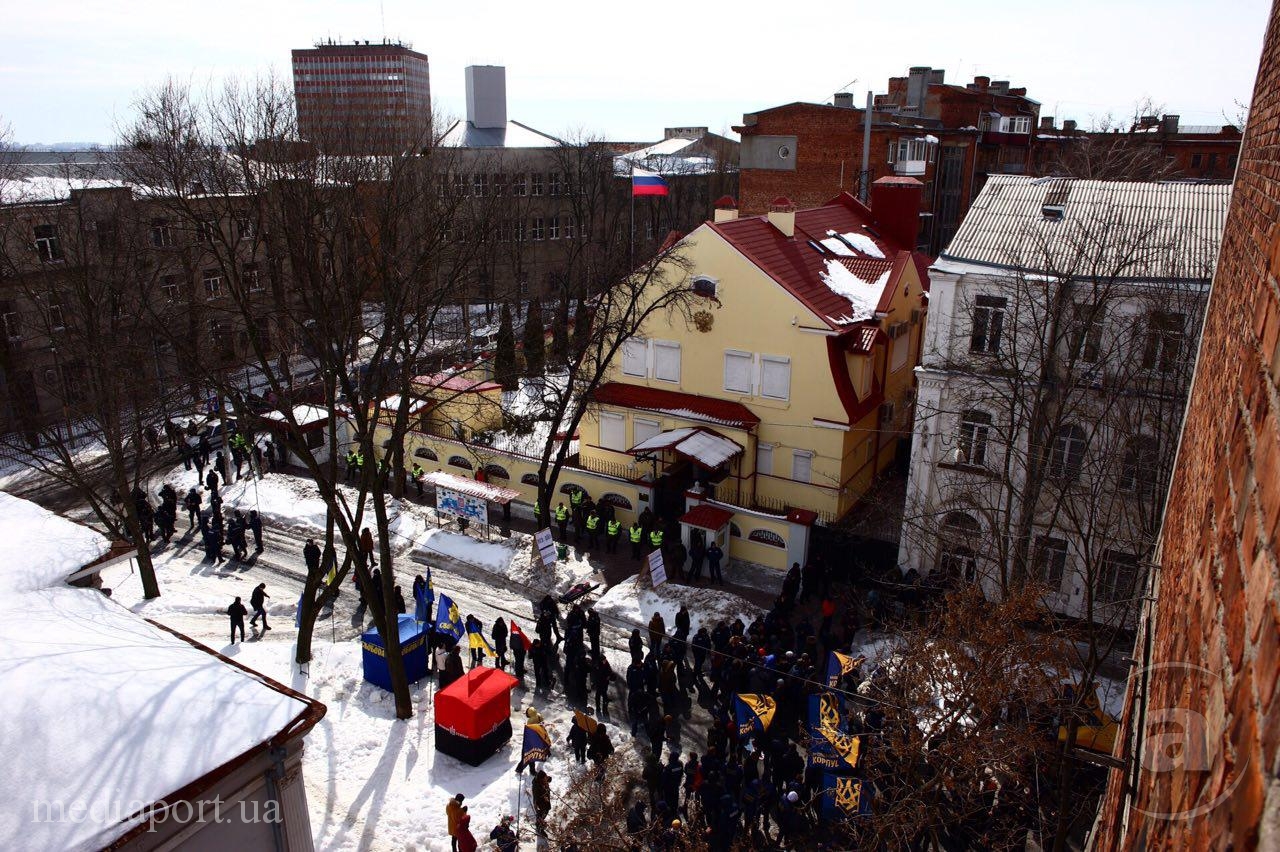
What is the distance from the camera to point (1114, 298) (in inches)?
647

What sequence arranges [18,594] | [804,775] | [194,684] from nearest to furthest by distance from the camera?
[194,684] < [18,594] < [804,775]

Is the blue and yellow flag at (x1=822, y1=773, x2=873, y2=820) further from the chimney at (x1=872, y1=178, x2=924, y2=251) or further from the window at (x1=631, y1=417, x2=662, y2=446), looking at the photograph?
the chimney at (x1=872, y1=178, x2=924, y2=251)

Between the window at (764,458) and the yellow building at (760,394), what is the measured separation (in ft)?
0.11

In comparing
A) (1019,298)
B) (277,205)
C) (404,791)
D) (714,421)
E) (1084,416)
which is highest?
(277,205)

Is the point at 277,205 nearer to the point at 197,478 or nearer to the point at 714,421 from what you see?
the point at 714,421

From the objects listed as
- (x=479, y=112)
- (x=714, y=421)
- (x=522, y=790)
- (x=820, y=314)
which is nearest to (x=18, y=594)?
(x=522, y=790)

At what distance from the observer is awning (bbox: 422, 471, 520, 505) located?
77.3 ft

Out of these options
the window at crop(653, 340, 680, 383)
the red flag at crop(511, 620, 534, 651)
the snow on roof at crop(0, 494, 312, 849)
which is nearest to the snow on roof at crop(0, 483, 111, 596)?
the snow on roof at crop(0, 494, 312, 849)

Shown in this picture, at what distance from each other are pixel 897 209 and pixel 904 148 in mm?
13577

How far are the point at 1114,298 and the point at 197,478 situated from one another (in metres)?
26.7

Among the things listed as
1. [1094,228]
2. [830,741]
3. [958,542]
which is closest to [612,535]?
[958,542]

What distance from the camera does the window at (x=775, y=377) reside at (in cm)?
2392

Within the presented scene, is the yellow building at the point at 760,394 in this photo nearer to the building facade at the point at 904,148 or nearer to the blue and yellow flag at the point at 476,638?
the blue and yellow flag at the point at 476,638

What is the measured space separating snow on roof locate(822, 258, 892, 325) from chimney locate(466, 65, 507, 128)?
102 feet
